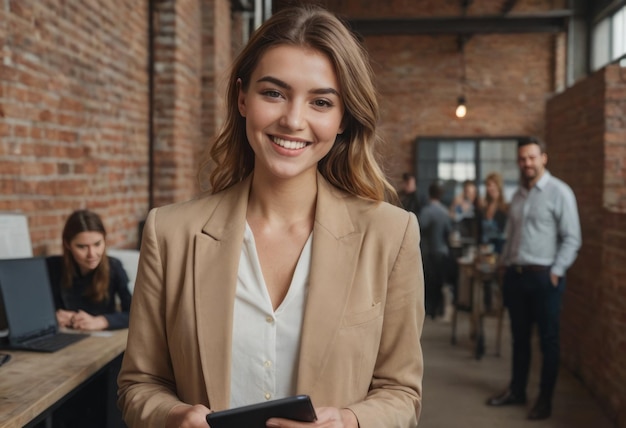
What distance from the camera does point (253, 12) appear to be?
847 centimetres

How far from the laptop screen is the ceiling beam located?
30.6 ft

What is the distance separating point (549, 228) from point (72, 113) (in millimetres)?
3080

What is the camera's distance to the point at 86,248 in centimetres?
338

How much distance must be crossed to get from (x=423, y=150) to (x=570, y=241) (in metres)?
7.86

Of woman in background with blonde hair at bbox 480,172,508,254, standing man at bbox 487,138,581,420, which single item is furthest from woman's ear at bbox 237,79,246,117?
woman in background with blonde hair at bbox 480,172,508,254

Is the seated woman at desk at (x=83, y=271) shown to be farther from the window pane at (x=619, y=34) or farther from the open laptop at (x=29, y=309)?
the window pane at (x=619, y=34)

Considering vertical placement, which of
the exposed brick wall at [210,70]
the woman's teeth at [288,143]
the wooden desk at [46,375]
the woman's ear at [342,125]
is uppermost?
the exposed brick wall at [210,70]

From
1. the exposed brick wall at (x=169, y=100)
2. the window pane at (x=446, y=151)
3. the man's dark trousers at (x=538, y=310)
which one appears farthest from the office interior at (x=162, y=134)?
the window pane at (x=446, y=151)

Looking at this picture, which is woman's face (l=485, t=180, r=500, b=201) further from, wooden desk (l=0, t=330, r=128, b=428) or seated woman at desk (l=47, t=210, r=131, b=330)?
wooden desk (l=0, t=330, r=128, b=428)

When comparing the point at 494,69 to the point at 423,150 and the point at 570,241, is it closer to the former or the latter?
the point at 423,150

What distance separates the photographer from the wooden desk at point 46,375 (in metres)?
1.90

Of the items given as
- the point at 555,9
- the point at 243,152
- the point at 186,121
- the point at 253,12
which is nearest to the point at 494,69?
the point at 555,9

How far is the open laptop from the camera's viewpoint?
2.60 meters

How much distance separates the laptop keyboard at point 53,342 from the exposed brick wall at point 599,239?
3.35 m
